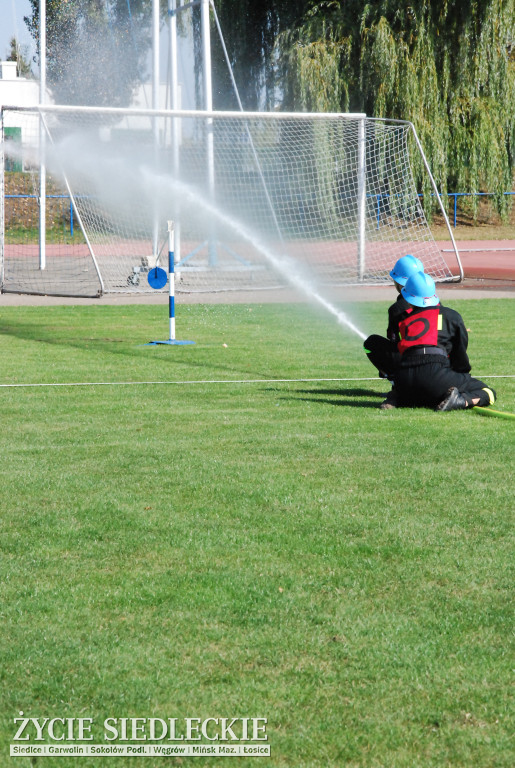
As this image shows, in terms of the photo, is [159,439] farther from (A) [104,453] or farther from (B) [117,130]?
(B) [117,130]

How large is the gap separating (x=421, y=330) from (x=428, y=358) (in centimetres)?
24

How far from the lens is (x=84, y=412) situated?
8445 millimetres

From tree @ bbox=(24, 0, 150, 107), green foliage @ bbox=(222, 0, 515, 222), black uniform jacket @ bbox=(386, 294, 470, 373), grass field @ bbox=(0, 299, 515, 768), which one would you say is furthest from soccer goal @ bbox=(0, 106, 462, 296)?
grass field @ bbox=(0, 299, 515, 768)

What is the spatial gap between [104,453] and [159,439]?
583 millimetres

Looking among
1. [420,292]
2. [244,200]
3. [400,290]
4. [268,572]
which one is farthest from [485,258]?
[268,572]

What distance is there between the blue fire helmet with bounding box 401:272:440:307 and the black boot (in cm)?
74

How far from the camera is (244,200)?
22688 millimetres

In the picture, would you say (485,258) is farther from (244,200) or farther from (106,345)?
(106,345)

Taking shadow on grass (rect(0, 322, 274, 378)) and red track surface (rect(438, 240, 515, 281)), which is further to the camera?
red track surface (rect(438, 240, 515, 281))

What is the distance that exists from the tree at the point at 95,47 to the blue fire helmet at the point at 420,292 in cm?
2584

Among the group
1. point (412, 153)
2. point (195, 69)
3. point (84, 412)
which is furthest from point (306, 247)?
point (84, 412)

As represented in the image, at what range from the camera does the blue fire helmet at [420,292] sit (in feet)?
27.8

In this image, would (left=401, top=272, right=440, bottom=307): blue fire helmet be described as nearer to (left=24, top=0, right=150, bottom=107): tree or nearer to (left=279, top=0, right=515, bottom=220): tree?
(left=279, top=0, right=515, bottom=220): tree

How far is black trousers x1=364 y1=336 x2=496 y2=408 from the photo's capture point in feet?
27.7
